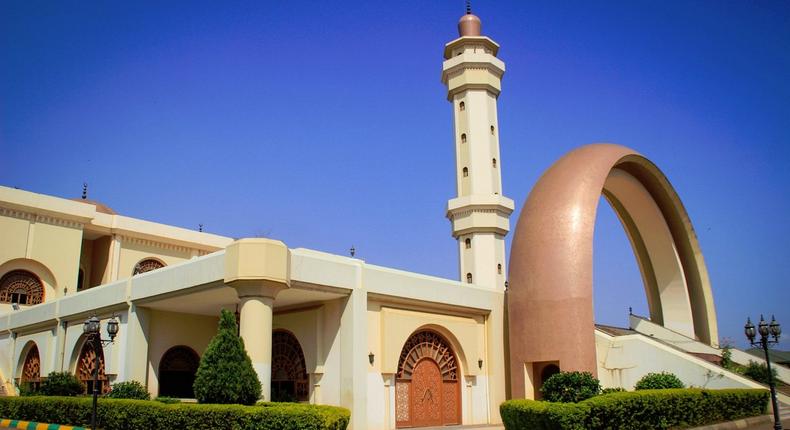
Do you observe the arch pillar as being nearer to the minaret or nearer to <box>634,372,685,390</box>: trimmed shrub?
<box>634,372,685,390</box>: trimmed shrub

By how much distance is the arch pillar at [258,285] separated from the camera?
1475cm

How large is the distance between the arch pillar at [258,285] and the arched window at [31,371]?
502 inches

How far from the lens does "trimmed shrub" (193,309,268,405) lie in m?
13.7

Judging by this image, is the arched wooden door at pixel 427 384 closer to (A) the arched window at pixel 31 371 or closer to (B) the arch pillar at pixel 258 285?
(B) the arch pillar at pixel 258 285

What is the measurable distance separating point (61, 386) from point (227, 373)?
28.8 feet

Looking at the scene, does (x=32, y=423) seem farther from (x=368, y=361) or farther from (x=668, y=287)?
(x=668, y=287)

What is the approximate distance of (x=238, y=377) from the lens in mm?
13742

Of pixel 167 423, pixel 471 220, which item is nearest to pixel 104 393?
pixel 167 423

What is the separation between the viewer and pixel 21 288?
2616cm

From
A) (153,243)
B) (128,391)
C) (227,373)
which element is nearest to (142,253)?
(153,243)

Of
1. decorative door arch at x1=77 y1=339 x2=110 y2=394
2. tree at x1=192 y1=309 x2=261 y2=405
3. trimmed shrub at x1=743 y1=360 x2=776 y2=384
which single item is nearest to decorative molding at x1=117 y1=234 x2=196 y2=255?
decorative door arch at x1=77 y1=339 x2=110 y2=394

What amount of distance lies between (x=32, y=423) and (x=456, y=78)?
20.7 m

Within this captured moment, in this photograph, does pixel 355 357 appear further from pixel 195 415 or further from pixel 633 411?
pixel 633 411

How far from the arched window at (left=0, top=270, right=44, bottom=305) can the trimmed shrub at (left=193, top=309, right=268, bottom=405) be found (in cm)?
1583
